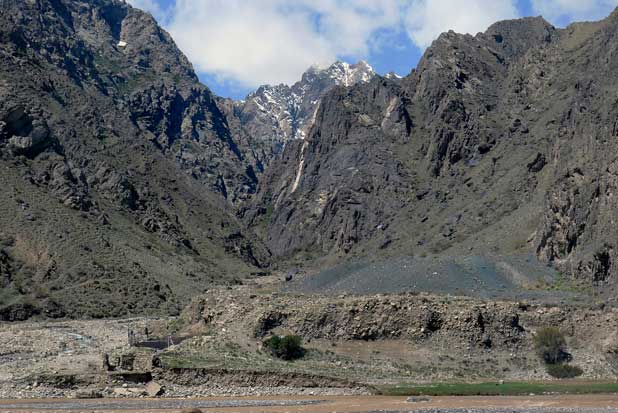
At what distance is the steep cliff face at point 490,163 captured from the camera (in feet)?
290

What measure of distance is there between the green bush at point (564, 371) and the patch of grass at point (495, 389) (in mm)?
2221

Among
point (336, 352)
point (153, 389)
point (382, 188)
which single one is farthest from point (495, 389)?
point (382, 188)

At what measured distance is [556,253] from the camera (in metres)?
84.9

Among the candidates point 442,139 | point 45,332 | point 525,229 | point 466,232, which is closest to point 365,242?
point 442,139

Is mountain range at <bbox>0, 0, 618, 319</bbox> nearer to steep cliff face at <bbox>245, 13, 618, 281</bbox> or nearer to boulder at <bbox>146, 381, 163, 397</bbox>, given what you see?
steep cliff face at <bbox>245, 13, 618, 281</bbox>

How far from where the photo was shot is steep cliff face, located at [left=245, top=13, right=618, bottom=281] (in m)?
88.4

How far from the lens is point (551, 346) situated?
5356 cm

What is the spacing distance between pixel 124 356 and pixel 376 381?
14302 mm

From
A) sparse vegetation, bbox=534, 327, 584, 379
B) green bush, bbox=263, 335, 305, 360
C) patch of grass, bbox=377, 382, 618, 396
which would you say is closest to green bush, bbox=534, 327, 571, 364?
sparse vegetation, bbox=534, 327, 584, 379

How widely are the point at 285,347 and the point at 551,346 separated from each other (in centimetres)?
1594

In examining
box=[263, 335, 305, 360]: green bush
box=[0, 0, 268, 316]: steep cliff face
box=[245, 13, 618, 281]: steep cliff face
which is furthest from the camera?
box=[0, 0, 268, 316]: steep cliff face

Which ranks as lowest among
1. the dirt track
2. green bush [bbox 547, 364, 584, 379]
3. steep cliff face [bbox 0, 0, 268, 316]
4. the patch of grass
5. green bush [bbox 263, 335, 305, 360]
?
the dirt track

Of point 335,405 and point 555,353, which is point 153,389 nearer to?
point 335,405

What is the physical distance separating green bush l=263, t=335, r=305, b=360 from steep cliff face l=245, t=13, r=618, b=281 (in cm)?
3252
